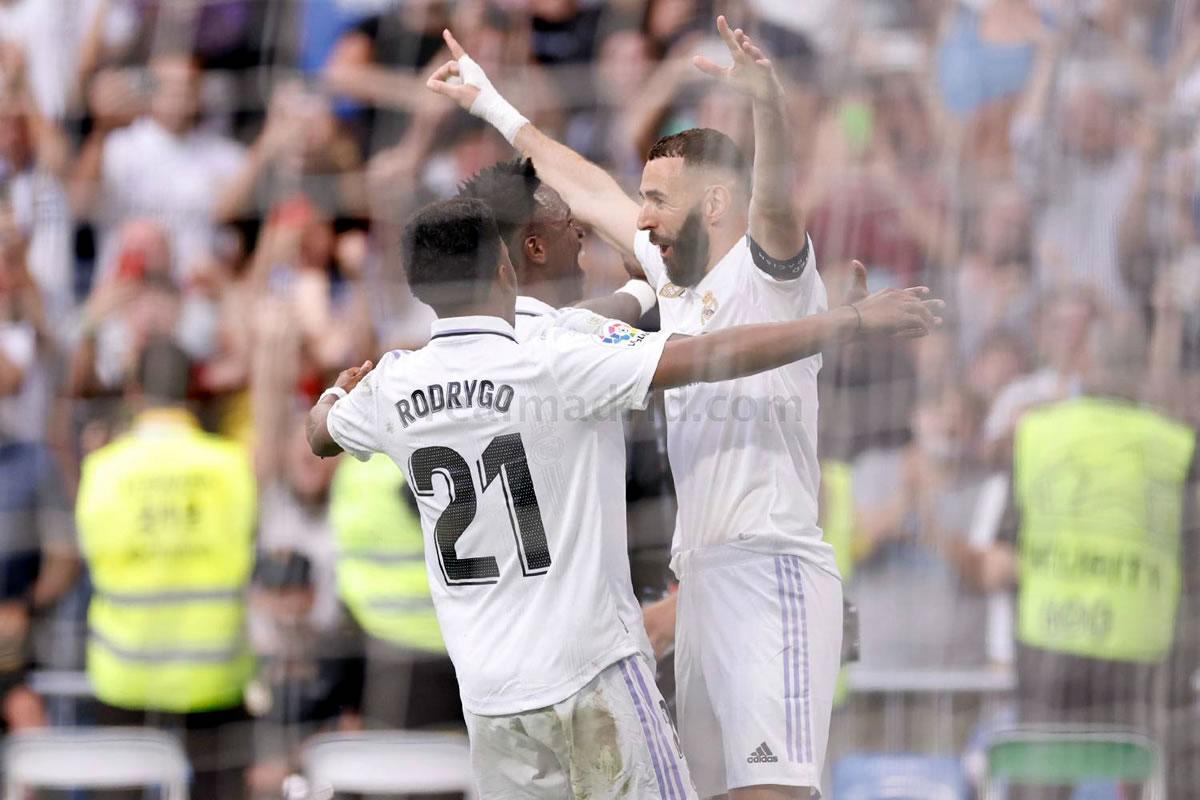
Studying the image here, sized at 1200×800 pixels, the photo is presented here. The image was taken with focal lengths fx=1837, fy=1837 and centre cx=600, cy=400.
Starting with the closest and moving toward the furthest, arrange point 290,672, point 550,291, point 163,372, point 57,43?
1. point 550,291
2. point 163,372
3. point 290,672
4. point 57,43

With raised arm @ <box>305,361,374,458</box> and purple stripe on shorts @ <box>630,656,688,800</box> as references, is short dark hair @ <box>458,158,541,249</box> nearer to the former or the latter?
raised arm @ <box>305,361,374,458</box>

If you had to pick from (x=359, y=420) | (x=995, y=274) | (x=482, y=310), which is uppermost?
(x=995, y=274)

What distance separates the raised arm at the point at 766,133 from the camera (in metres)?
3.73

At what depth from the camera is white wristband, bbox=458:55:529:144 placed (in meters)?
4.63

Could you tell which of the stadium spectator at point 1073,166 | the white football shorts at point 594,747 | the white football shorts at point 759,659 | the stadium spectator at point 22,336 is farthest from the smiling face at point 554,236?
the stadium spectator at point 22,336

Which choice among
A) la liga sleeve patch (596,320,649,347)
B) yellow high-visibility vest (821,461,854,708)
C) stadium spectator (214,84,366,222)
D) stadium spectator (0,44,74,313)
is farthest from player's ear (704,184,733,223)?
stadium spectator (0,44,74,313)

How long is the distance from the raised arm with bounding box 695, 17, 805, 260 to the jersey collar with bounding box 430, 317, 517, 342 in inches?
23.8

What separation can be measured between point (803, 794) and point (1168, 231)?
10.4ft

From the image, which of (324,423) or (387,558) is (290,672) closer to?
(387,558)

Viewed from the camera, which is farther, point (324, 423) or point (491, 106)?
point (491, 106)

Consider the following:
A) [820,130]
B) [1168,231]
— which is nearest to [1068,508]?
[1168,231]

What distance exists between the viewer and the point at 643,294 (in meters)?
4.61

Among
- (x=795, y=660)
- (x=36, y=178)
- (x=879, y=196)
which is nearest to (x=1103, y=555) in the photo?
(x=879, y=196)

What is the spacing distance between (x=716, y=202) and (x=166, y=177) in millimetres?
3531
